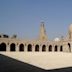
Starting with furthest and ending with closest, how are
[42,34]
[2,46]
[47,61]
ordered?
[42,34] → [2,46] → [47,61]

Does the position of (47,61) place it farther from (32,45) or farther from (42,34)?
(42,34)

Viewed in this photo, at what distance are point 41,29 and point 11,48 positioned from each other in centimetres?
1602

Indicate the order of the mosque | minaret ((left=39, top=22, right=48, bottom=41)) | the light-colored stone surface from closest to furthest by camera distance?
the light-colored stone surface, the mosque, minaret ((left=39, top=22, right=48, bottom=41))

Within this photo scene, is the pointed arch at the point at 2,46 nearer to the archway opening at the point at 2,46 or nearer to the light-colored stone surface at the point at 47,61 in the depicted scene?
the archway opening at the point at 2,46

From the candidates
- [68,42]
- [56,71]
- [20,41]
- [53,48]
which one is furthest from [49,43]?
[56,71]

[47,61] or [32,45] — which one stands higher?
[47,61]

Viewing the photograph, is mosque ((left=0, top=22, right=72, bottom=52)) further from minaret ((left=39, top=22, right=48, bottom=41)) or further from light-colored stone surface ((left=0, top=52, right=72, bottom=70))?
light-colored stone surface ((left=0, top=52, right=72, bottom=70))

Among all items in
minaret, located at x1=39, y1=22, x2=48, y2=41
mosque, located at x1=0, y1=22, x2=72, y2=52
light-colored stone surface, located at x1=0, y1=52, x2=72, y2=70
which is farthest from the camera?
minaret, located at x1=39, y1=22, x2=48, y2=41

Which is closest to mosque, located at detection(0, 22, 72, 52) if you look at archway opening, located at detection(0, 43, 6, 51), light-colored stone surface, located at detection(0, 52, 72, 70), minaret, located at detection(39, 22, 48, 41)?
archway opening, located at detection(0, 43, 6, 51)

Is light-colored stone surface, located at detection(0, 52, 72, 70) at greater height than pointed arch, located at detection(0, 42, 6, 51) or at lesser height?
greater

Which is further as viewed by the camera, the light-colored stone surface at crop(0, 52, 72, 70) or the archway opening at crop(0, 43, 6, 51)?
the archway opening at crop(0, 43, 6, 51)

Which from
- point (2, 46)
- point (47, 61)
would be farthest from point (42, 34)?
point (47, 61)

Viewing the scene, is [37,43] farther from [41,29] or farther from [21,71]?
[21,71]

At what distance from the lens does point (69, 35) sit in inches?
2173
